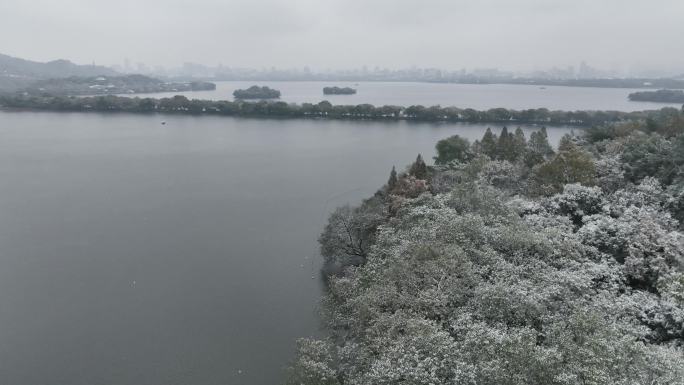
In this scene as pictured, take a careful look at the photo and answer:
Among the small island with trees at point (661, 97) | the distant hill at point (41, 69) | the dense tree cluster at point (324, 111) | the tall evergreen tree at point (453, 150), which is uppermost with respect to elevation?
the distant hill at point (41, 69)

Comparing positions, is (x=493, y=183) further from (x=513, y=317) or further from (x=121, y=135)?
(x=121, y=135)

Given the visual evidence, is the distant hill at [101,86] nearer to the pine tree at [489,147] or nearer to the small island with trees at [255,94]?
the small island with trees at [255,94]

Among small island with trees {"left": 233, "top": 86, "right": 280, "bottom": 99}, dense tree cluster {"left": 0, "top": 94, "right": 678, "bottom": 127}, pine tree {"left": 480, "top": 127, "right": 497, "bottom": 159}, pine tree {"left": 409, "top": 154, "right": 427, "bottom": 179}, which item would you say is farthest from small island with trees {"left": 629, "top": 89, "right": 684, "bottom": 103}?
pine tree {"left": 409, "top": 154, "right": 427, "bottom": 179}

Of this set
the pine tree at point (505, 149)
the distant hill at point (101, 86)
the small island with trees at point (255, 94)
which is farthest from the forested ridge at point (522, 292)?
the distant hill at point (101, 86)

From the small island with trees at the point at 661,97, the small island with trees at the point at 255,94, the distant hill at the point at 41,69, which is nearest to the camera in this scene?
the small island with trees at the point at 661,97

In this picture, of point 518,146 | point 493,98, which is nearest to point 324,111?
point 518,146

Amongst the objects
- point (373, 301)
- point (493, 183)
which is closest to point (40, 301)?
point (373, 301)

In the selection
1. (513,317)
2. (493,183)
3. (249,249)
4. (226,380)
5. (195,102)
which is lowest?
(226,380)
